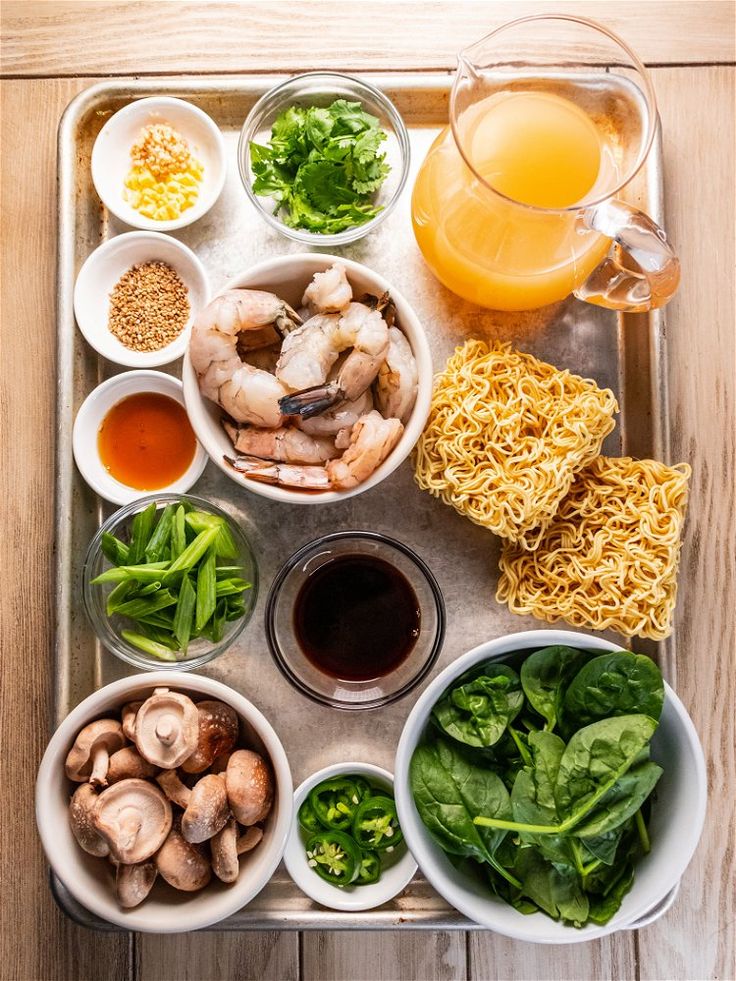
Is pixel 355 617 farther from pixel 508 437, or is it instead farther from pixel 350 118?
pixel 350 118

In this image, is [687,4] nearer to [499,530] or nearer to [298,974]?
[499,530]

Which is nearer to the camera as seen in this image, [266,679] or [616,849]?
[616,849]

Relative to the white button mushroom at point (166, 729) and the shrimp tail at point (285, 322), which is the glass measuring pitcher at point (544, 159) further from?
the white button mushroom at point (166, 729)

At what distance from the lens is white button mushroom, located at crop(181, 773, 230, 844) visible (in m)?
1.77

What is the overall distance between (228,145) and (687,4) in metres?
1.23

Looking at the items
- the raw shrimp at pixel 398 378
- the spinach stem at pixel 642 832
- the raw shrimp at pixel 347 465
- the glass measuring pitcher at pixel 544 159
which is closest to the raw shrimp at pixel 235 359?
the raw shrimp at pixel 347 465

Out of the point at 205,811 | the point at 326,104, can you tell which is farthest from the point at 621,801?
the point at 326,104

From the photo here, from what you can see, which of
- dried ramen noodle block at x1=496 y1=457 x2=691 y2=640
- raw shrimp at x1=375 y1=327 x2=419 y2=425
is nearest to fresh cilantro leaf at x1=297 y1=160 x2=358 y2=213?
raw shrimp at x1=375 y1=327 x2=419 y2=425

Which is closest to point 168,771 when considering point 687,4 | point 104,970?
point 104,970

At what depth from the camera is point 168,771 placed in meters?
1.87

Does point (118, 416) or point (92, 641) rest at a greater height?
point (118, 416)

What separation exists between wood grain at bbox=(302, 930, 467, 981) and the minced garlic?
188cm

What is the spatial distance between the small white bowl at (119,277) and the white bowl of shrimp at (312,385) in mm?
230

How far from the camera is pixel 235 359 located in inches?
72.4
